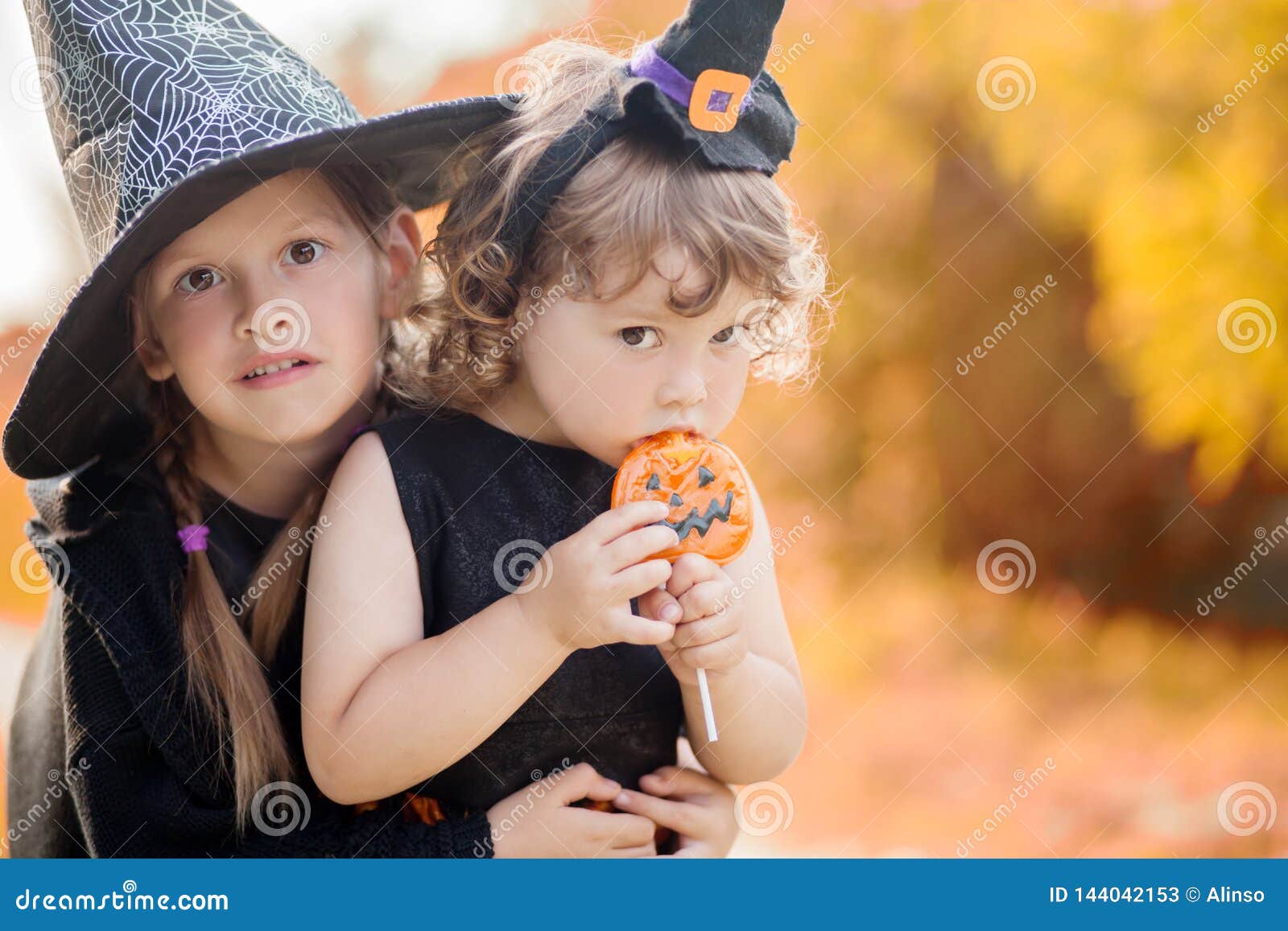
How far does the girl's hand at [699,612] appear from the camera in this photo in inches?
50.8

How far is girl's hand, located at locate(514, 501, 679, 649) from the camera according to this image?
123 centimetres

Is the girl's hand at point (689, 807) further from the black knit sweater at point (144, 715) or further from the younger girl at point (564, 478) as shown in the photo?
the black knit sweater at point (144, 715)

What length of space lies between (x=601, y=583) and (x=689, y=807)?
1.48 feet

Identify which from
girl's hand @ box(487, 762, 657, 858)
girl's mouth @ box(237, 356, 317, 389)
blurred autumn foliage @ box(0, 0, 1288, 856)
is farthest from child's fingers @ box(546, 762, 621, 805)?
blurred autumn foliage @ box(0, 0, 1288, 856)

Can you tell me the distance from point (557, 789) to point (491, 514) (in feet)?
1.20

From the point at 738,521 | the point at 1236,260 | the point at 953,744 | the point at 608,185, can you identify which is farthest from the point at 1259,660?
the point at 608,185

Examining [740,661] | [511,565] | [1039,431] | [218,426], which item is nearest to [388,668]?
[511,565]

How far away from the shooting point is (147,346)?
149 centimetres

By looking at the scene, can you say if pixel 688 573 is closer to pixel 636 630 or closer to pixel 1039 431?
pixel 636 630

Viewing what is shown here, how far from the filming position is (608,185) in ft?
4.22

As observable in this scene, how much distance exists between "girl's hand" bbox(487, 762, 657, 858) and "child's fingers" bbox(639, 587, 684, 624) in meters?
0.26

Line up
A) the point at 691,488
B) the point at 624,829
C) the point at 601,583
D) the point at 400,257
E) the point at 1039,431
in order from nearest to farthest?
the point at 601,583 < the point at 691,488 < the point at 624,829 < the point at 400,257 < the point at 1039,431

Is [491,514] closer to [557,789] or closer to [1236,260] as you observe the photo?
[557,789]

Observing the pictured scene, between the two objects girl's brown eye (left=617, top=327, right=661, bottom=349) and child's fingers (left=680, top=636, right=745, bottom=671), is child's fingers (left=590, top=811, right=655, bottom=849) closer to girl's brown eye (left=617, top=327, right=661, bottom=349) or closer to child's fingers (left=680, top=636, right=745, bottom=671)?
child's fingers (left=680, top=636, right=745, bottom=671)
